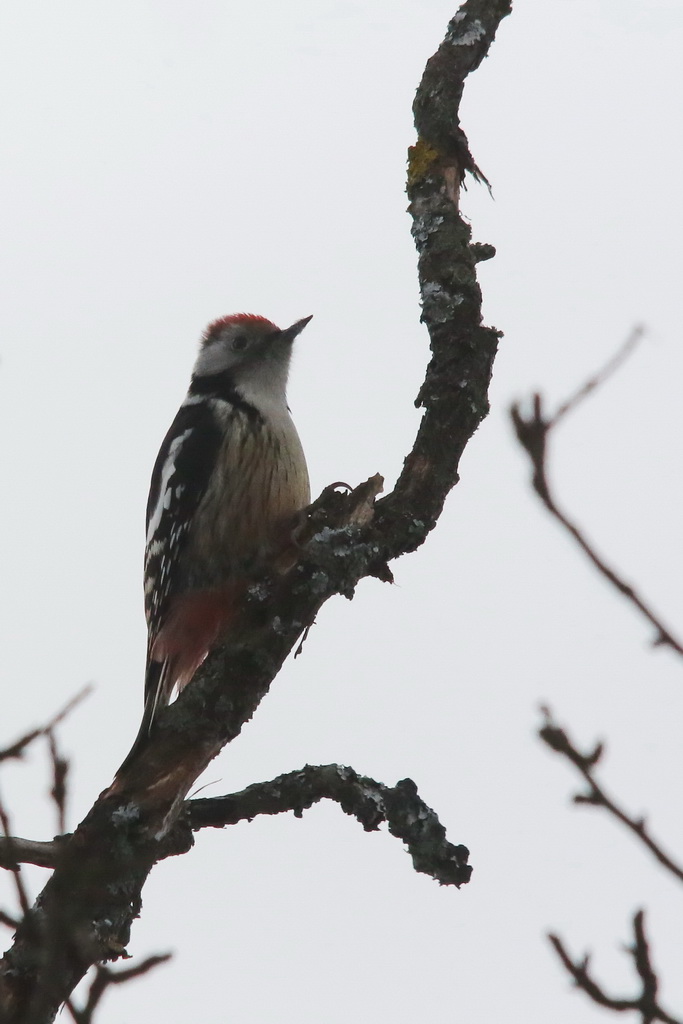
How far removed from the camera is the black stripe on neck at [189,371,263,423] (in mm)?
5125

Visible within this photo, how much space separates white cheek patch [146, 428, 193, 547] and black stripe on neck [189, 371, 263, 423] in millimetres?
262

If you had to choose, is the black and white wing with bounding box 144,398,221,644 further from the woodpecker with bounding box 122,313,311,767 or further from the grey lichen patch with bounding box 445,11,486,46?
the grey lichen patch with bounding box 445,11,486,46

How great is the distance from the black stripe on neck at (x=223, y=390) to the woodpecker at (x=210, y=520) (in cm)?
1

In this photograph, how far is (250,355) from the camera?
5668mm

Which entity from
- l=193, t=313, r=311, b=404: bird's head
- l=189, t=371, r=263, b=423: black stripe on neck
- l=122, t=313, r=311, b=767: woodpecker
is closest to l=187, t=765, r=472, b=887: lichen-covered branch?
l=122, t=313, r=311, b=767: woodpecker

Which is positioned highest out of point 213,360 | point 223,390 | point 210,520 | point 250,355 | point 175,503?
point 213,360

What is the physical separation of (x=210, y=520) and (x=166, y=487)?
352mm

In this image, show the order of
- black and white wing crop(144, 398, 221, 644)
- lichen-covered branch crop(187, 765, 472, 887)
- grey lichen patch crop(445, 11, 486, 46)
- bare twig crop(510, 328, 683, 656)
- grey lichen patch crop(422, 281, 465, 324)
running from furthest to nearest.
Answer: black and white wing crop(144, 398, 221, 644)
grey lichen patch crop(445, 11, 486, 46)
grey lichen patch crop(422, 281, 465, 324)
lichen-covered branch crop(187, 765, 472, 887)
bare twig crop(510, 328, 683, 656)

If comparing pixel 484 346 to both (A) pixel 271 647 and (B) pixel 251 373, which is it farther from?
(B) pixel 251 373

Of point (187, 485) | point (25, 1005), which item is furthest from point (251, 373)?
point (25, 1005)

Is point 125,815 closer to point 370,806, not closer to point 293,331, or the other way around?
point 370,806

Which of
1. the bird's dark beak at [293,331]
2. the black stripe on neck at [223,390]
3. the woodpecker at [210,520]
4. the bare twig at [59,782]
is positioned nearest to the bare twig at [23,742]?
the bare twig at [59,782]

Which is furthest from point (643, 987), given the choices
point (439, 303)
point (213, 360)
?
point (213, 360)

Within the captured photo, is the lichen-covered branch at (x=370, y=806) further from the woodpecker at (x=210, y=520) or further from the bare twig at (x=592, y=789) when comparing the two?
the bare twig at (x=592, y=789)
